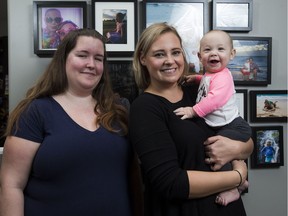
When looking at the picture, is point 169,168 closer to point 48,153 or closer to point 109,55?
point 48,153

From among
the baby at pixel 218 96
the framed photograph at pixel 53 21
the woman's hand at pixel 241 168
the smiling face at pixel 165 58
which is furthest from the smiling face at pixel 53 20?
the woman's hand at pixel 241 168

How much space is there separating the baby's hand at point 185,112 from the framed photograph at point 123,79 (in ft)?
Result: 1.72

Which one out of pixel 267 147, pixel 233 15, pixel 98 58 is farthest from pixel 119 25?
pixel 267 147

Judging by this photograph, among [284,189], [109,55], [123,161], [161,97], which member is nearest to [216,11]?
[109,55]

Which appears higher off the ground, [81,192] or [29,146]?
[29,146]

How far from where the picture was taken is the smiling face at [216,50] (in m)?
1.24

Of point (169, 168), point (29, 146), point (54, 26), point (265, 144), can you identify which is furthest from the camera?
point (265, 144)

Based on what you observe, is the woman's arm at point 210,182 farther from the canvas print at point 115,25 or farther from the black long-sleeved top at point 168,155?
the canvas print at point 115,25

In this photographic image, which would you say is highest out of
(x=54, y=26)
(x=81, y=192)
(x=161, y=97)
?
(x=54, y=26)

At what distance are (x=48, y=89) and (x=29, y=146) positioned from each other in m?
0.25

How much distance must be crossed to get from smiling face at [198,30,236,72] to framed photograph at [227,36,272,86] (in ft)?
1.45

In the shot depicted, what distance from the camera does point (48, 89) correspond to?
1.19 m

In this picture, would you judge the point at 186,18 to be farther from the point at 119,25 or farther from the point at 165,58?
the point at 165,58

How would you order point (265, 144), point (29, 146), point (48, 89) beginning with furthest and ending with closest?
point (265, 144), point (48, 89), point (29, 146)
